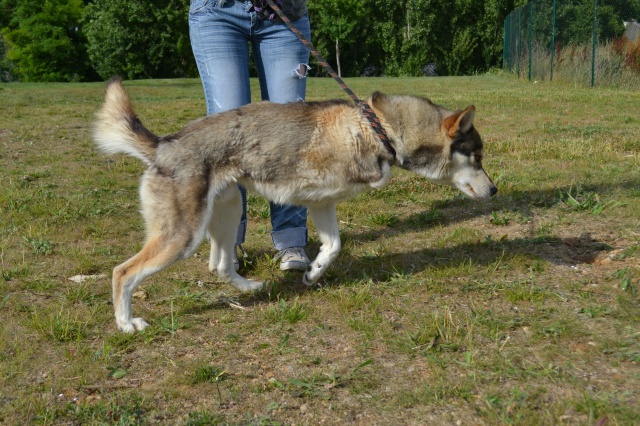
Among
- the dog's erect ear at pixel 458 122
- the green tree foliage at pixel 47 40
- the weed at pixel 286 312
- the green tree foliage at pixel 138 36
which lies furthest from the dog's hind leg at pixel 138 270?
the green tree foliage at pixel 47 40

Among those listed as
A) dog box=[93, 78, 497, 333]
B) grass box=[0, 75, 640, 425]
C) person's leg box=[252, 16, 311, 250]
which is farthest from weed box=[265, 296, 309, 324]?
person's leg box=[252, 16, 311, 250]

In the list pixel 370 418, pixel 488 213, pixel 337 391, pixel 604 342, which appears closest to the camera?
pixel 370 418

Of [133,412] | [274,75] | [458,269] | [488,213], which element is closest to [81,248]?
[274,75]

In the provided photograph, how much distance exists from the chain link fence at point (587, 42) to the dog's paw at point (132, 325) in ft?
52.0

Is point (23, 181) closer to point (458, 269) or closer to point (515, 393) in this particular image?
point (458, 269)

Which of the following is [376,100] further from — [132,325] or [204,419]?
[204,419]

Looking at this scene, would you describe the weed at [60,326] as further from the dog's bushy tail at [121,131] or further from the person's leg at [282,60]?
the person's leg at [282,60]

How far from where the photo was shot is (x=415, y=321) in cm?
385

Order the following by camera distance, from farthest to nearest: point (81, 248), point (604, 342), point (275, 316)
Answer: point (81, 248) < point (275, 316) < point (604, 342)

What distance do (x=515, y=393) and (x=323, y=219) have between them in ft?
6.55

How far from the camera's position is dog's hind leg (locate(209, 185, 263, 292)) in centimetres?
451

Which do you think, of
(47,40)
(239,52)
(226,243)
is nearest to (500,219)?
(226,243)

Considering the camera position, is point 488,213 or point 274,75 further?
point 488,213

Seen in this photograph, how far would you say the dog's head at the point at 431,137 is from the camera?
14.5 ft
